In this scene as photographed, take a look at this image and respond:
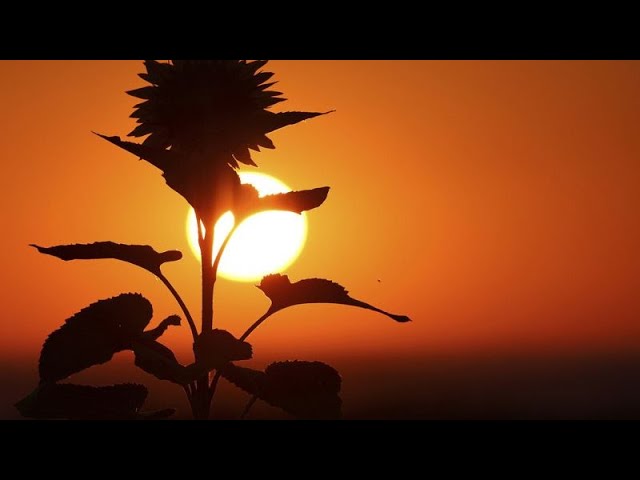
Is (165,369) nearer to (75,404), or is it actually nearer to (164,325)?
(75,404)

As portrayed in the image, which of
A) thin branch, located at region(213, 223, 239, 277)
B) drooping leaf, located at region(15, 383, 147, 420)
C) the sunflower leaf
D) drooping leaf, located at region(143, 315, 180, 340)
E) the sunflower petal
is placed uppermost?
the sunflower petal

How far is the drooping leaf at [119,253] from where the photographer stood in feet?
7.02

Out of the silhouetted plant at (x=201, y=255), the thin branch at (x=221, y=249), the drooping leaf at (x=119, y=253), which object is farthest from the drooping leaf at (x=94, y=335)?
the thin branch at (x=221, y=249)

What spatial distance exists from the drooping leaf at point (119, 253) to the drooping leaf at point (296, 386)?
43cm

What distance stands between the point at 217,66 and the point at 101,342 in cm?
94

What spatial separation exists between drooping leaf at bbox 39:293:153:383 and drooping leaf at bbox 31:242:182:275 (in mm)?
110

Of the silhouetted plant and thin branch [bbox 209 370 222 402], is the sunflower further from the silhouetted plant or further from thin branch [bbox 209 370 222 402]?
thin branch [bbox 209 370 222 402]

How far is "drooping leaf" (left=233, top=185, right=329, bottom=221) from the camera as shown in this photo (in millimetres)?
2225

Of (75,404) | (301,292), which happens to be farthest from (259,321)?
(75,404)

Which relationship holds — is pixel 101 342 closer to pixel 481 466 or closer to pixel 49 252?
pixel 49 252

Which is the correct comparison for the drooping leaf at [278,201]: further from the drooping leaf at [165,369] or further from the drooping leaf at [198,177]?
the drooping leaf at [165,369]

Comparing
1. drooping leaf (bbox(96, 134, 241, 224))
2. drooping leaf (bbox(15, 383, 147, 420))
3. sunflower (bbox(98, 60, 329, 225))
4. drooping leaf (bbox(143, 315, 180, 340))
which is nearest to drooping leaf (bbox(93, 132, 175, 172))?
drooping leaf (bbox(96, 134, 241, 224))

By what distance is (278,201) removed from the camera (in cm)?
229
